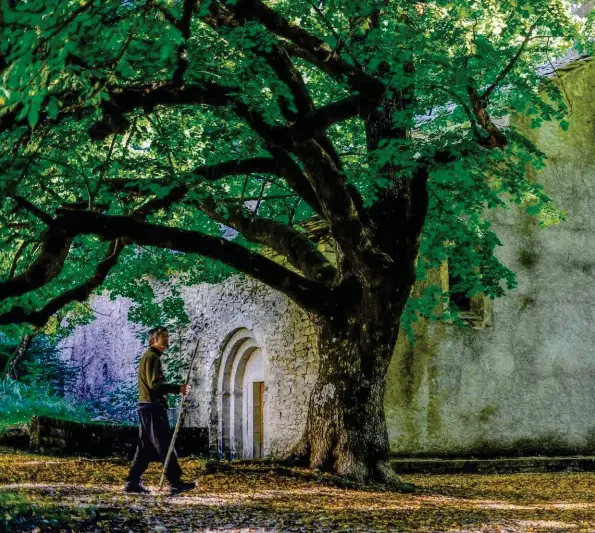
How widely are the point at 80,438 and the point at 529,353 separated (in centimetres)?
889

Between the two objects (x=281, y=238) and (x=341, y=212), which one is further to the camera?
(x=281, y=238)

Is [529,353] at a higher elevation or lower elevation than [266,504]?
→ higher

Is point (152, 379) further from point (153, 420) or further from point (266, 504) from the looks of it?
point (266, 504)

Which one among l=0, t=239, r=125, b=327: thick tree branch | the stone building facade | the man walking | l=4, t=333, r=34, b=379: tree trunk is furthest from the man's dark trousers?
l=4, t=333, r=34, b=379: tree trunk

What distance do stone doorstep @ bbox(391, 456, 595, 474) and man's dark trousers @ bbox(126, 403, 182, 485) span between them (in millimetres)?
5852

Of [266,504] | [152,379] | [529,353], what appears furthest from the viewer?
[529,353]

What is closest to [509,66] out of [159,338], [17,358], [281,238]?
[281,238]

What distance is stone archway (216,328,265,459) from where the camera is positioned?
16.7 metres

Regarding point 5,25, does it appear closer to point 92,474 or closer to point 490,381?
point 92,474

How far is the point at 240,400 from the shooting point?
17.1m

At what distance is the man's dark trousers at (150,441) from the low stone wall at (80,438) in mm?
5441

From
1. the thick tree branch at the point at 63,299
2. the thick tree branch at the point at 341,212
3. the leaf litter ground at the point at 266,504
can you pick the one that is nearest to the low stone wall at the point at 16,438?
the leaf litter ground at the point at 266,504

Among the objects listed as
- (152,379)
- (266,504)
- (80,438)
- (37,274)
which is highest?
(37,274)

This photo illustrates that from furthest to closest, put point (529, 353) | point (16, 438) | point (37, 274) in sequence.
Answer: point (529, 353)
point (16, 438)
point (37, 274)
